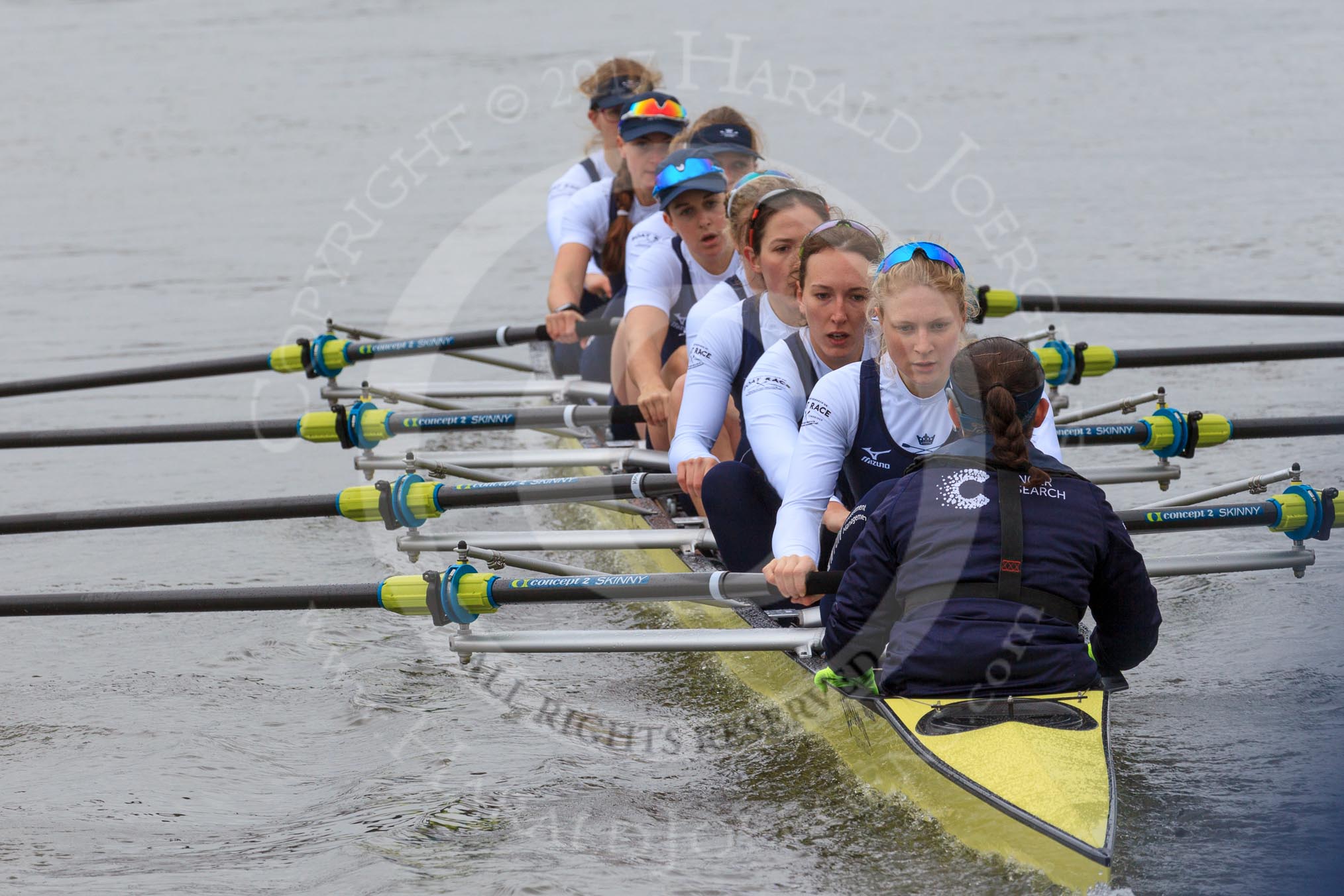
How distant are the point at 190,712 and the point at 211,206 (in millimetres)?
13242

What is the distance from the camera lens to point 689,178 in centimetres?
575

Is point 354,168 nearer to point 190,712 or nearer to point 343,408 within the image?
point 343,408

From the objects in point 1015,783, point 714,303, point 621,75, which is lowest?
point 1015,783

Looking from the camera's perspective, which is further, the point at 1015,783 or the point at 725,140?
the point at 725,140

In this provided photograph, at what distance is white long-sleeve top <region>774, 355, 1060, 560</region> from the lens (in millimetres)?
3975

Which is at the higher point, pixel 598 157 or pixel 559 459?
pixel 598 157

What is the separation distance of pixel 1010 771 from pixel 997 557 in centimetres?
47

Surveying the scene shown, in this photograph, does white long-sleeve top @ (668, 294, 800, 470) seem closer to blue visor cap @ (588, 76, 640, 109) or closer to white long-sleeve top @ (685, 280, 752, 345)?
white long-sleeve top @ (685, 280, 752, 345)

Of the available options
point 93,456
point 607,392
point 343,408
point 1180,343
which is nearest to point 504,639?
point 343,408

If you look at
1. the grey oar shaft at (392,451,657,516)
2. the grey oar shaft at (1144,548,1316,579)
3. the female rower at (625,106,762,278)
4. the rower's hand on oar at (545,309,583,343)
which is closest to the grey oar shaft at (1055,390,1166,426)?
the grey oar shaft at (1144,548,1316,579)

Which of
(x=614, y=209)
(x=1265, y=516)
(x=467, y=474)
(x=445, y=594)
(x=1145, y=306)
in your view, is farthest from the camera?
(x=614, y=209)

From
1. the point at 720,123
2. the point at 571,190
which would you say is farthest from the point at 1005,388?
the point at 571,190

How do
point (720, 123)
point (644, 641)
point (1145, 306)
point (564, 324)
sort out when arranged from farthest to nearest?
point (1145, 306) < point (564, 324) < point (720, 123) < point (644, 641)

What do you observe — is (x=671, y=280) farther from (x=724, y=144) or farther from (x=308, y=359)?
(x=308, y=359)
